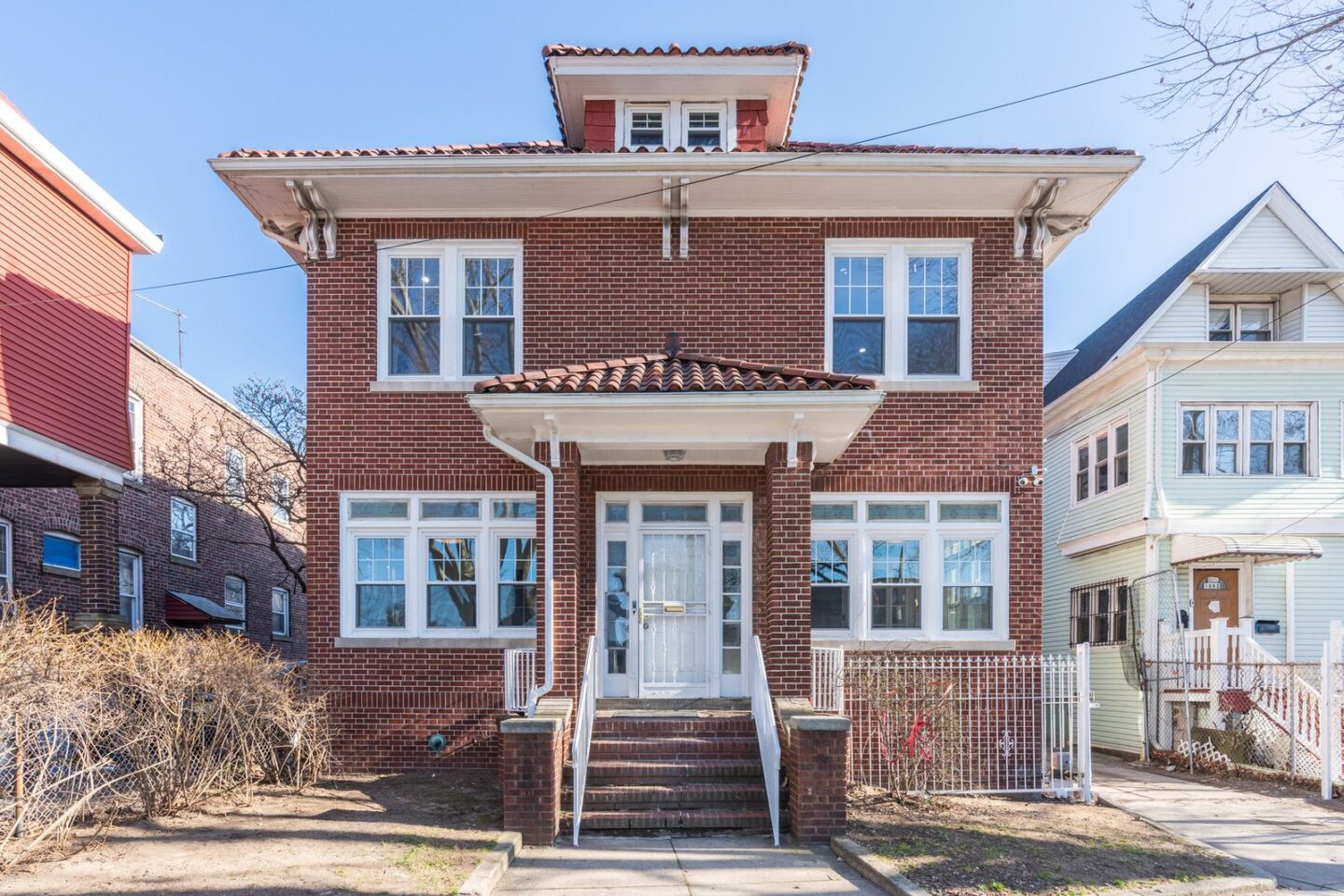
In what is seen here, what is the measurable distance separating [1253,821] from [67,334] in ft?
50.9

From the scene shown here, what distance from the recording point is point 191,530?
858 inches

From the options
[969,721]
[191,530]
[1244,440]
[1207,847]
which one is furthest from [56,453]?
[1244,440]

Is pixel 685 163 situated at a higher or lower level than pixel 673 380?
higher

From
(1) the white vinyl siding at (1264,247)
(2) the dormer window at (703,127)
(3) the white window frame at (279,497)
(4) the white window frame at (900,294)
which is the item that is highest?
(2) the dormer window at (703,127)

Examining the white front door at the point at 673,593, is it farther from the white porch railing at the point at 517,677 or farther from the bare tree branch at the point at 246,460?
the bare tree branch at the point at 246,460

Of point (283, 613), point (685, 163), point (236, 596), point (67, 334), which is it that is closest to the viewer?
point (685, 163)

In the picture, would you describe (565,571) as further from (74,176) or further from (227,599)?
(227,599)

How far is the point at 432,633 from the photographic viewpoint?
38.8 ft

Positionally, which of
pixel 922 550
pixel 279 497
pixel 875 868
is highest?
pixel 279 497

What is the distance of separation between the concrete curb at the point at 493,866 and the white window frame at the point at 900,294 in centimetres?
645

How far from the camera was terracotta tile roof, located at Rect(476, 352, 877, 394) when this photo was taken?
9.62m

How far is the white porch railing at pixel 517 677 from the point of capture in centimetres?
1136

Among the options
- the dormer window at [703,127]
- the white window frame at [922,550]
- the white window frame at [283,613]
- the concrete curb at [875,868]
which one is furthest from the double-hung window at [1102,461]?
the white window frame at [283,613]

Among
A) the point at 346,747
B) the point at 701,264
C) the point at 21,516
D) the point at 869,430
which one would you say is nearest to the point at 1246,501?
the point at 869,430
